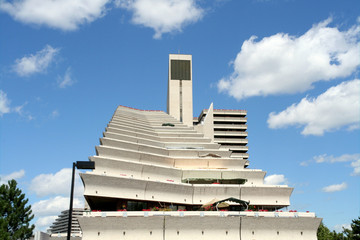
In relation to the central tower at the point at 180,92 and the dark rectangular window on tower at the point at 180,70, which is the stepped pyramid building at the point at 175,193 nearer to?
the central tower at the point at 180,92

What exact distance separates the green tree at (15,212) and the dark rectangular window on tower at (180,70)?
182 ft

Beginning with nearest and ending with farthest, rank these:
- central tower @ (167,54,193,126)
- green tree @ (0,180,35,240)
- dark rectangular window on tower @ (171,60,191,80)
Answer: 1. green tree @ (0,180,35,240)
2. central tower @ (167,54,193,126)
3. dark rectangular window on tower @ (171,60,191,80)

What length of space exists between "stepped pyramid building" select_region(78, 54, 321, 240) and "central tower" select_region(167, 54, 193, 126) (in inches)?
1107

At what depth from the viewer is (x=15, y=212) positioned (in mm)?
45406

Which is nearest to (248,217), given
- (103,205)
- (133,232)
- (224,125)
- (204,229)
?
(204,229)

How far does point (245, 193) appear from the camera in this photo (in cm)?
4216

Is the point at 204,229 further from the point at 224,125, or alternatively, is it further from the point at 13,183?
the point at 224,125

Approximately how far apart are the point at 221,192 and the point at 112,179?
1234 centimetres

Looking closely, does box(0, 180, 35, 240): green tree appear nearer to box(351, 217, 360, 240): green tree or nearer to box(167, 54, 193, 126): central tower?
box(351, 217, 360, 240): green tree

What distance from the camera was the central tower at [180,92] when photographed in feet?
306

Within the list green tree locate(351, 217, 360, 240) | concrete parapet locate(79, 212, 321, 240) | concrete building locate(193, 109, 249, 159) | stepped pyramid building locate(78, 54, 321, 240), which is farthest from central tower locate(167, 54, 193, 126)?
concrete parapet locate(79, 212, 321, 240)

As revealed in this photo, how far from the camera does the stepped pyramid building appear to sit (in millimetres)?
31938

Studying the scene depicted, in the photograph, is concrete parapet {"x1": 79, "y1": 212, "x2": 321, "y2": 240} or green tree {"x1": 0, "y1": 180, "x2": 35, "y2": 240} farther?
green tree {"x1": 0, "y1": 180, "x2": 35, "y2": 240}

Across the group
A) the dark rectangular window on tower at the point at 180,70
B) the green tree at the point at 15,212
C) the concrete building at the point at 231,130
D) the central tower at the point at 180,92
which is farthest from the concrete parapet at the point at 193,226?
the concrete building at the point at 231,130
